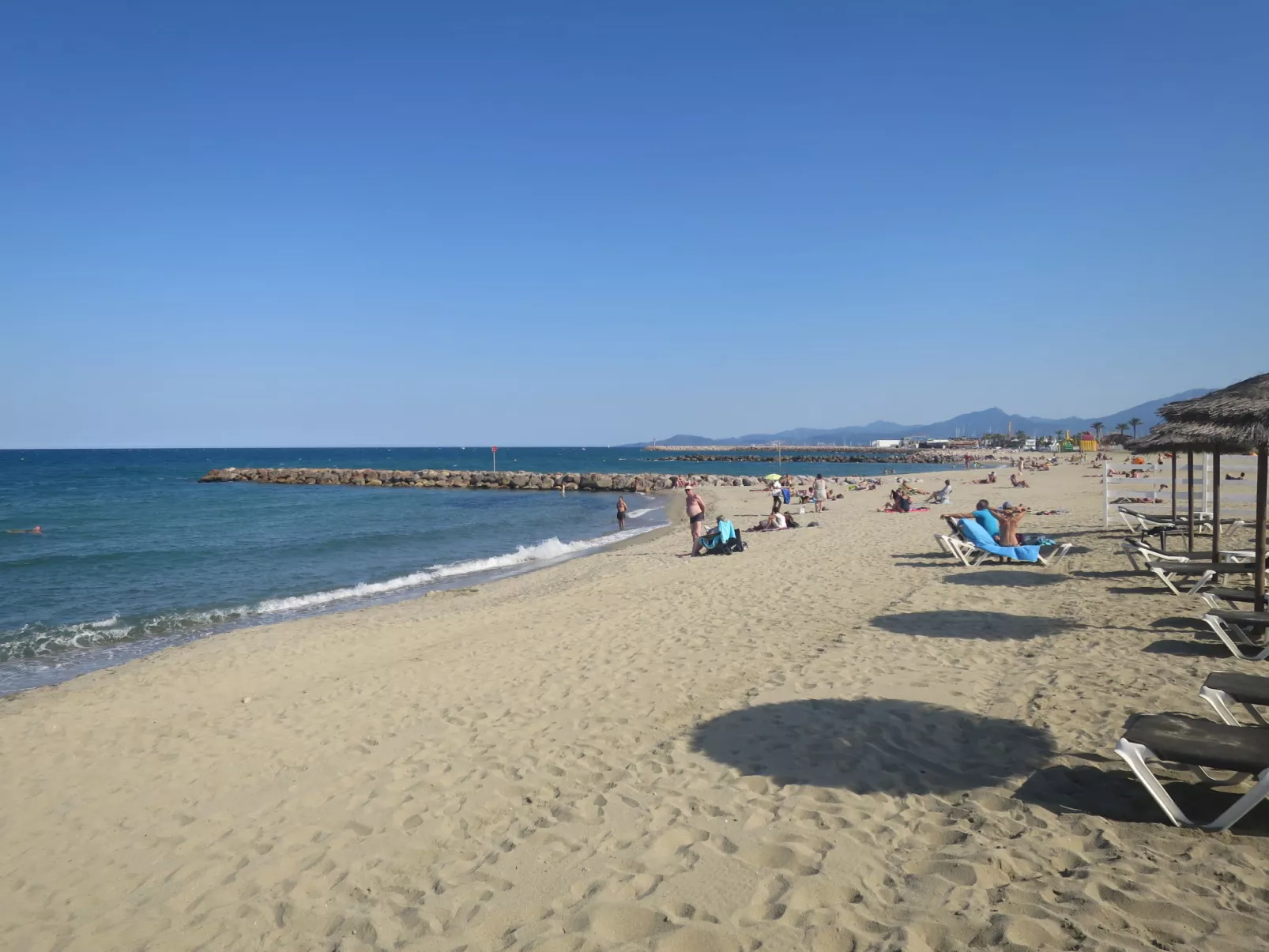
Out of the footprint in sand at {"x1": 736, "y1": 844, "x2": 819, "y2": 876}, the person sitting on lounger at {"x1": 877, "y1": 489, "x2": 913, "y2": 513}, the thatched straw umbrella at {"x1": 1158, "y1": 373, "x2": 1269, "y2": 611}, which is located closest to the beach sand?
the footprint in sand at {"x1": 736, "y1": 844, "x2": 819, "y2": 876}

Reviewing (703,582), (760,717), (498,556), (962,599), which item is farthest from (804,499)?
(760,717)

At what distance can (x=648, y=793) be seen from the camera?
4.33 m

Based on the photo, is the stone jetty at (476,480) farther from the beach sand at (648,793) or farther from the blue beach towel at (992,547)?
the beach sand at (648,793)

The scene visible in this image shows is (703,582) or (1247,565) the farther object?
(703,582)

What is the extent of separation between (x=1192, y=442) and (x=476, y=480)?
161 feet

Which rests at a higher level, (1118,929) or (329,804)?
(1118,929)

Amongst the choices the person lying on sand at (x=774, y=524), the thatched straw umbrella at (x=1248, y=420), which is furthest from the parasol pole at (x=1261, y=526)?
the person lying on sand at (x=774, y=524)

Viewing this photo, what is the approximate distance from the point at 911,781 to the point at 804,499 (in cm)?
2367

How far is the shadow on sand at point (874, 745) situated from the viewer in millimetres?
4227

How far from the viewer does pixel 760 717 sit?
211 inches

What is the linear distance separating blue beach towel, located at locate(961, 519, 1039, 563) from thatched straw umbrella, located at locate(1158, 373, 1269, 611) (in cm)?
405

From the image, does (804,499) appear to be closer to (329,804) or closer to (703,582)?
(703,582)

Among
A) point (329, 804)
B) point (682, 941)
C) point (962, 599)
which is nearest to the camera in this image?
point (682, 941)

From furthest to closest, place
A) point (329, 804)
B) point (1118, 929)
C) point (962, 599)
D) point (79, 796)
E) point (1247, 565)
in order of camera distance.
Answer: point (962, 599) → point (1247, 565) → point (79, 796) → point (329, 804) → point (1118, 929)
